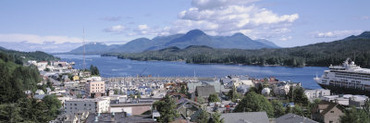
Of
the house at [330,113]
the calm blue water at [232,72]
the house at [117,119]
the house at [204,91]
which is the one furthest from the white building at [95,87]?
the calm blue water at [232,72]

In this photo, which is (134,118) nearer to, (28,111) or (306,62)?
(28,111)

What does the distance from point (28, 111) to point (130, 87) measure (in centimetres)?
2725

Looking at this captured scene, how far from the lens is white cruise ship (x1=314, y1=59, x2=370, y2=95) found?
32438 mm

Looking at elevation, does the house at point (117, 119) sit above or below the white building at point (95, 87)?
above

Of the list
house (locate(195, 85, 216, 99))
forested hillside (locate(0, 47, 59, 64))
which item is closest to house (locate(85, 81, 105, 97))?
house (locate(195, 85, 216, 99))

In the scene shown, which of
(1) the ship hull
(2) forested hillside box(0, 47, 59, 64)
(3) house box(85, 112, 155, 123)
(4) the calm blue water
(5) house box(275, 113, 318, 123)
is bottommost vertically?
(1) the ship hull

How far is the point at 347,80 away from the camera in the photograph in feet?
115

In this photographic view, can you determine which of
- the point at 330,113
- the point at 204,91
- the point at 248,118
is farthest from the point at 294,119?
the point at 204,91

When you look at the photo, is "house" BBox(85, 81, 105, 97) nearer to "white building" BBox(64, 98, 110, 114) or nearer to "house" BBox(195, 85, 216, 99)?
"white building" BBox(64, 98, 110, 114)

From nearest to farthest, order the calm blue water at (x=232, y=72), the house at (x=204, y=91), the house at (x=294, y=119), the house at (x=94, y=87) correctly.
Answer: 1. the house at (x=294, y=119)
2. the house at (x=204, y=91)
3. the house at (x=94, y=87)
4. the calm blue water at (x=232, y=72)

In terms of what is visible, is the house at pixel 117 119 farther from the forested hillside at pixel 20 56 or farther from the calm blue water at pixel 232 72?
the forested hillside at pixel 20 56

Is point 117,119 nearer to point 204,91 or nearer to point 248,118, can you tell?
point 248,118

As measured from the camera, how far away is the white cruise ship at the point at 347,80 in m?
32.4

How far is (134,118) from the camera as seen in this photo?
1046cm
